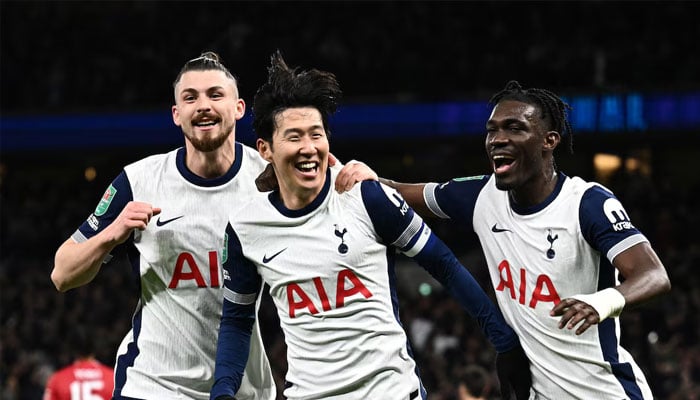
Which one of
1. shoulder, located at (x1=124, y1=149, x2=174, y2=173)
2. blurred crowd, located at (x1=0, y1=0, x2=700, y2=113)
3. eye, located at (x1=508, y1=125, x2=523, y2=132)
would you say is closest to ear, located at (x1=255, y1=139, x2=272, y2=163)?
shoulder, located at (x1=124, y1=149, x2=174, y2=173)

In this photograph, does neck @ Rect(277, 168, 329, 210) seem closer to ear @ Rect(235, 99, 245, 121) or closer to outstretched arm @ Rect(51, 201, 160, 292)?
outstretched arm @ Rect(51, 201, 160, 292)

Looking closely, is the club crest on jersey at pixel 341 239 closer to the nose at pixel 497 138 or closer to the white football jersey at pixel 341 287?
the white football jersey at pixel 341 287

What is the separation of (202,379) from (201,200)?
0.83 metres

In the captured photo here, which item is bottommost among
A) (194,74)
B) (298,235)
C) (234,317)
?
(234,317)

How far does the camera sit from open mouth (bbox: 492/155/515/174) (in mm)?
4820

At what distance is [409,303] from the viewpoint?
51.6 feet

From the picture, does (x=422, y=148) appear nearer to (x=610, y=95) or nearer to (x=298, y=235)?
(x=610, y=95)

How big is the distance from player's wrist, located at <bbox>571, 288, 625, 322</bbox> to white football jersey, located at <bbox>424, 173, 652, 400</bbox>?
38cm

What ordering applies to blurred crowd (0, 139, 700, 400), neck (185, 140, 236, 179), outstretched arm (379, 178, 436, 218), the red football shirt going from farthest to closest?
blurred crowd (0, 139, 700, 400), the red football shirt, outstretched arm (379, 178, 436, 218), neck (185, 140, 236, 179)

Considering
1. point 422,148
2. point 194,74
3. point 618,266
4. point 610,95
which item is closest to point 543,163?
point 618,266

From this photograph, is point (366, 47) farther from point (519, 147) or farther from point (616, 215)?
point (616, 215)

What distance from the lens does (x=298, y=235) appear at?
4.66m

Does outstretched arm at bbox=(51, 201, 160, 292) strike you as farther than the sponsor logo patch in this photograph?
No

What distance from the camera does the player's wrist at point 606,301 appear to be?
4141 mm
